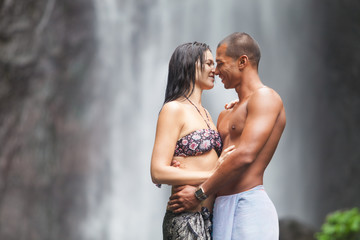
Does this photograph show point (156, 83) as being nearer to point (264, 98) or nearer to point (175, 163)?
point (175, 163)

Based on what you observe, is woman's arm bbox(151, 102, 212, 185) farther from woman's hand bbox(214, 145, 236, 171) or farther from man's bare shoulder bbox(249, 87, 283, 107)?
man's bare shoulder bbox(249, 87, 283, 107)

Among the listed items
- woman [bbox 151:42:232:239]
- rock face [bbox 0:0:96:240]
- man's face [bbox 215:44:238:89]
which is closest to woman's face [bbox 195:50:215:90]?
woman [bbox 151:42:232:239]

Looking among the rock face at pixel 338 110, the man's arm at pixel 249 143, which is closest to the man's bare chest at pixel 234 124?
the man's arm at pixel 249 143

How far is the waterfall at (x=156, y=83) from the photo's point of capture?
11305 millimetres

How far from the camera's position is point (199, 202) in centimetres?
304

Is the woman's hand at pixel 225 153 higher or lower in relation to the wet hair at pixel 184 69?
lower

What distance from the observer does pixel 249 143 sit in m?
2.93

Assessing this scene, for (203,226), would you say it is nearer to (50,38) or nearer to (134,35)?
(50,38)

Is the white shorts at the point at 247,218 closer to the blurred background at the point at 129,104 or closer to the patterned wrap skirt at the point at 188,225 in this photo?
the patterned wrap skirt at the point at 188,225

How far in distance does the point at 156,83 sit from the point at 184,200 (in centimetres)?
945

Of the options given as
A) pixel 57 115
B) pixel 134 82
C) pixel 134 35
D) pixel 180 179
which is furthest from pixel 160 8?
pixel 180 179

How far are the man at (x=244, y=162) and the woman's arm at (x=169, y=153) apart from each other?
0.25 ft

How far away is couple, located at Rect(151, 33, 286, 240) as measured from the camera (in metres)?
2.95

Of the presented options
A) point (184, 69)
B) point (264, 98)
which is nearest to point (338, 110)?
point (184, 69)
